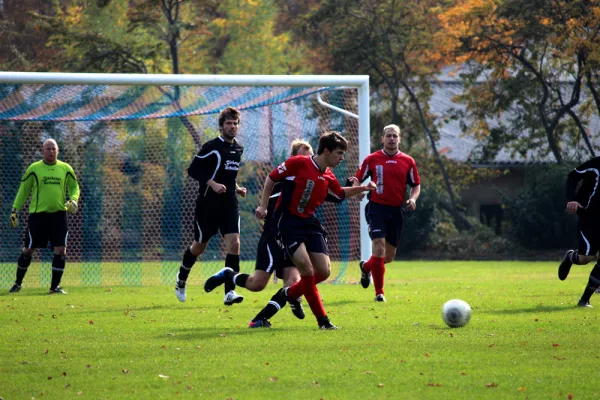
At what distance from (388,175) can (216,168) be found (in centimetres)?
232

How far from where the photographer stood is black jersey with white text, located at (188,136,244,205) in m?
11.3

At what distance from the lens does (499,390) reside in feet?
19.8

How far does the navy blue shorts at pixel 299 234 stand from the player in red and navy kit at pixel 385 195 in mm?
3399

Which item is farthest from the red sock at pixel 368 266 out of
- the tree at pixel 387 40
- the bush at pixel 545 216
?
the tree at pixel 387 40

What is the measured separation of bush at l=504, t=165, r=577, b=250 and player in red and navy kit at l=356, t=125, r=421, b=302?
52.4ft

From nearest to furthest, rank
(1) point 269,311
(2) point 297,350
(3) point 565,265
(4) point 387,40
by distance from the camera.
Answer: (2) point 297,350, (1) point 269,311, (3) point 565,265, (4) point 387,40

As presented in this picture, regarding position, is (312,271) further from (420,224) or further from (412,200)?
(420,224)

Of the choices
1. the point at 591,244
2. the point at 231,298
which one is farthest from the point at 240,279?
the point at 591,244

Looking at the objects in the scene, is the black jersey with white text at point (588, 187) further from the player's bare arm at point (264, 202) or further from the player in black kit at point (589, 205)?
the player's bare arm at point (264, 202)

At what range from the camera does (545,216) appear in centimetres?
2769

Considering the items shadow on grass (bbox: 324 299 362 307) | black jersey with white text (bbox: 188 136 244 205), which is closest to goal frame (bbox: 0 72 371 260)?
shadow on grass (bbox: 324 299 362 307)

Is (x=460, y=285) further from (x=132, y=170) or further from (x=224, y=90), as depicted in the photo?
(x=132, y=170)

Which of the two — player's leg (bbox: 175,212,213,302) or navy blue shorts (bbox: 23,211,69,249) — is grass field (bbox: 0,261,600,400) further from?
navy blue shorts (bbox: 23,211,69,249)

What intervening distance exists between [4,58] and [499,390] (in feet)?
96.3
